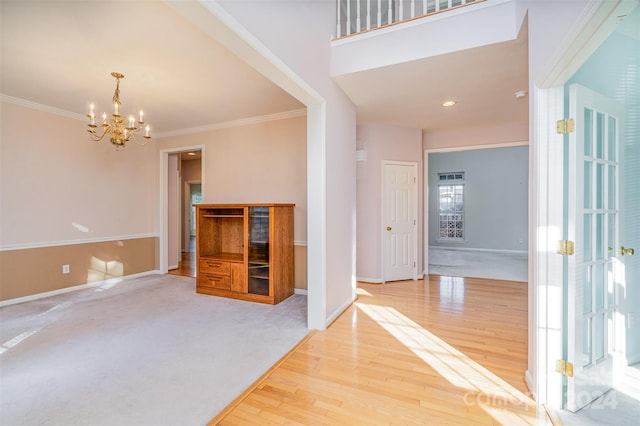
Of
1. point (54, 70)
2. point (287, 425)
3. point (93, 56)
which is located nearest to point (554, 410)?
point (287, 425)

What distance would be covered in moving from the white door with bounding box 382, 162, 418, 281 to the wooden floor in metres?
1.33

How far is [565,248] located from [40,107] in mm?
5973

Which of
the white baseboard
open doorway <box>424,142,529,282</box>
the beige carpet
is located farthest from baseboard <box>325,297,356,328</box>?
open doorway <box>424,142,529,282</box>

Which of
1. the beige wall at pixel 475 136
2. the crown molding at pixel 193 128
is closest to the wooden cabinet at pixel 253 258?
the crown molding at pixel 193 128

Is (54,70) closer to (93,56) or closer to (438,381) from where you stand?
(93,56)

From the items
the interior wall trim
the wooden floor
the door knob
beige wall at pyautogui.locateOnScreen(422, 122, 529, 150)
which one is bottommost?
the wooden floor

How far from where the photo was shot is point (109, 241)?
452 cm

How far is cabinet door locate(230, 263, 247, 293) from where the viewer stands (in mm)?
3750

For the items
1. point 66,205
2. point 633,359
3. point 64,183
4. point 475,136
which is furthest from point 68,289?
point 475,136

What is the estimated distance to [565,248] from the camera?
1595mm

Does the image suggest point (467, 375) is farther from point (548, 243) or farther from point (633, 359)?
point (633, 359)

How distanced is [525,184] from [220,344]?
8534mm

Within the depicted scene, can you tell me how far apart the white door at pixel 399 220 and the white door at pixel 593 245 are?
9.51ft

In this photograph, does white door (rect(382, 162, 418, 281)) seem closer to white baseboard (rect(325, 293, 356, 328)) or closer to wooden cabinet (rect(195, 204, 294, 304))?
white baseboard (rect(325, 293, 356, 328))
